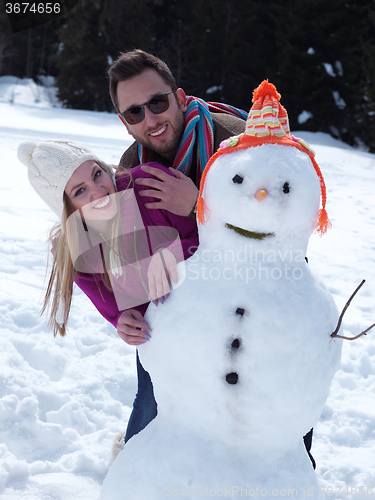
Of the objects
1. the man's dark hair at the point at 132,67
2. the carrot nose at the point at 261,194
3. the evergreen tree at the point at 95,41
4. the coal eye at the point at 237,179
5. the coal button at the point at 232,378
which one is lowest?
the evergreen tree at the point at 95,41

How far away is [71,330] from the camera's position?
249 centimetres

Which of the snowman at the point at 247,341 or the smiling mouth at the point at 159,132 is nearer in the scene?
the snowman at the point at 247,341

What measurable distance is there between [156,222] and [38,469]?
110 centimetres

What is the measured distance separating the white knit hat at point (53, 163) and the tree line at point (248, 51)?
12105 mm

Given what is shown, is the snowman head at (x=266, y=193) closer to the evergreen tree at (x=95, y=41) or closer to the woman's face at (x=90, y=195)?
the woman's face at (x=90, y=195)

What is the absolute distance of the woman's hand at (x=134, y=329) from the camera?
47.1 inches

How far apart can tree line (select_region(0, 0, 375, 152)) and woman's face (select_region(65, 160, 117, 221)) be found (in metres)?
12.1

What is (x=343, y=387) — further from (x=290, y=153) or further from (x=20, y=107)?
(x=20, y=107)

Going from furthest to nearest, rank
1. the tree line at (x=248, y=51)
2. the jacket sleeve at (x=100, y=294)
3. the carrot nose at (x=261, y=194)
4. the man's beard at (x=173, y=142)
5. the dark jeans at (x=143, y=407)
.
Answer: the tree line at (x=248, y=51), the man's beard at (x=173, y=142), the dark jeans at (x=143, y=407), the jacket sleeve at (x=100, y=294), the carrot nose at (x=261, y=194)

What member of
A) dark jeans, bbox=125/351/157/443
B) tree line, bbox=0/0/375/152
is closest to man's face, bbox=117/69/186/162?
dark jeans, bbox=125/351/157/443

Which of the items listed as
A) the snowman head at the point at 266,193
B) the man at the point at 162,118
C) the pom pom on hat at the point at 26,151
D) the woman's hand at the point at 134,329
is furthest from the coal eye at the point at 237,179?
the pom pom on hat at the point at 26,151

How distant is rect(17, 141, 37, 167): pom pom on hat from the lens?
143cm

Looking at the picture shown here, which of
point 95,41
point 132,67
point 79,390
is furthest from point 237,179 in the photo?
point 95,41

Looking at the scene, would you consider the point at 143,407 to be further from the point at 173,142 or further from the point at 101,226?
the point at 173,142
